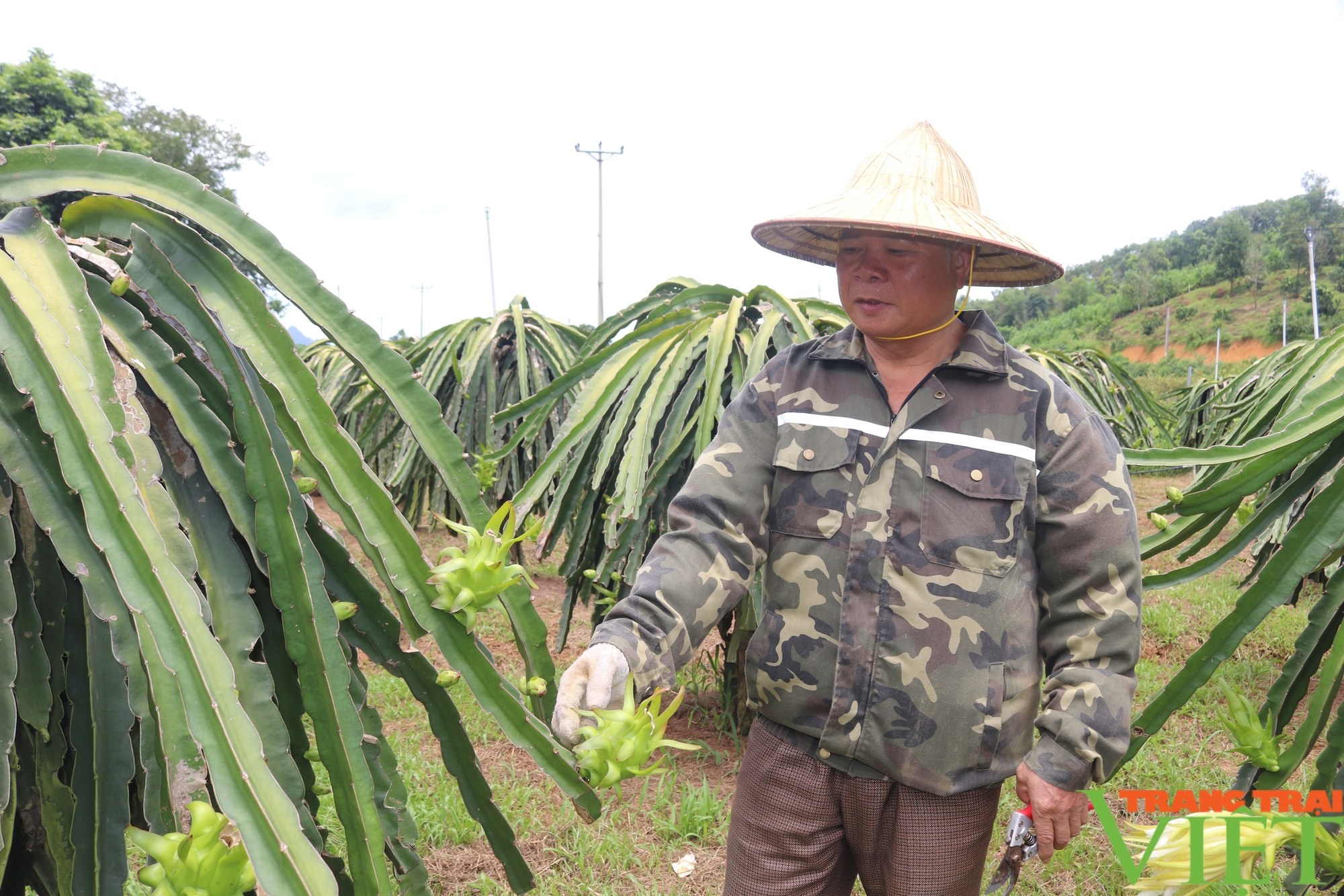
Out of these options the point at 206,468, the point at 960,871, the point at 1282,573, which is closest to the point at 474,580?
the point at 206,468

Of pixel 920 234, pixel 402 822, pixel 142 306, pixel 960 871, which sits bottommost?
pixel 960 871

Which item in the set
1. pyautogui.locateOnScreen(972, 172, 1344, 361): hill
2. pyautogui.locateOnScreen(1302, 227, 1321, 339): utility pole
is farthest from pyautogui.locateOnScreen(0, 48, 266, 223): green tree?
pyautogui.locateOnScreen(972, 172, 1344, 361): hill

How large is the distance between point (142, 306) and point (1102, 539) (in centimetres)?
154

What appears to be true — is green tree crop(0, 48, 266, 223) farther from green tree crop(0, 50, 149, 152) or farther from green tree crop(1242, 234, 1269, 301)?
green tree crop(1242, 234, 1269, 301)

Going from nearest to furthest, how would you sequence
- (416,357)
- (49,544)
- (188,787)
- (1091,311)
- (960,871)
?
(188,787) → (49,544) → (960,871) → (416,357) → (1091,311)

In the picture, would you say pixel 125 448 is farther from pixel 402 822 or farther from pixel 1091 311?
pixel 1091 311

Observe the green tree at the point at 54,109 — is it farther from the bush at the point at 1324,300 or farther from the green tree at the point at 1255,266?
the green tree at the point at 1255,266

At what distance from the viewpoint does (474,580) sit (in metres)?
1.05

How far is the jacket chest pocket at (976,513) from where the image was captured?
158 centimetres

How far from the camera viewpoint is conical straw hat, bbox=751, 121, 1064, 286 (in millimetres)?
1593

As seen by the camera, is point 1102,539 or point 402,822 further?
point 1102,539

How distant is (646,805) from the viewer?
3109mm

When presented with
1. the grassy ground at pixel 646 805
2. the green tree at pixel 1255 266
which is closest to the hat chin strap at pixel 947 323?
the grassy ground at pixel 646 805

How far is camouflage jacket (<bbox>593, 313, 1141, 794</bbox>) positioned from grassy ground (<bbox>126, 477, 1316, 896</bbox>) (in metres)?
1.33
